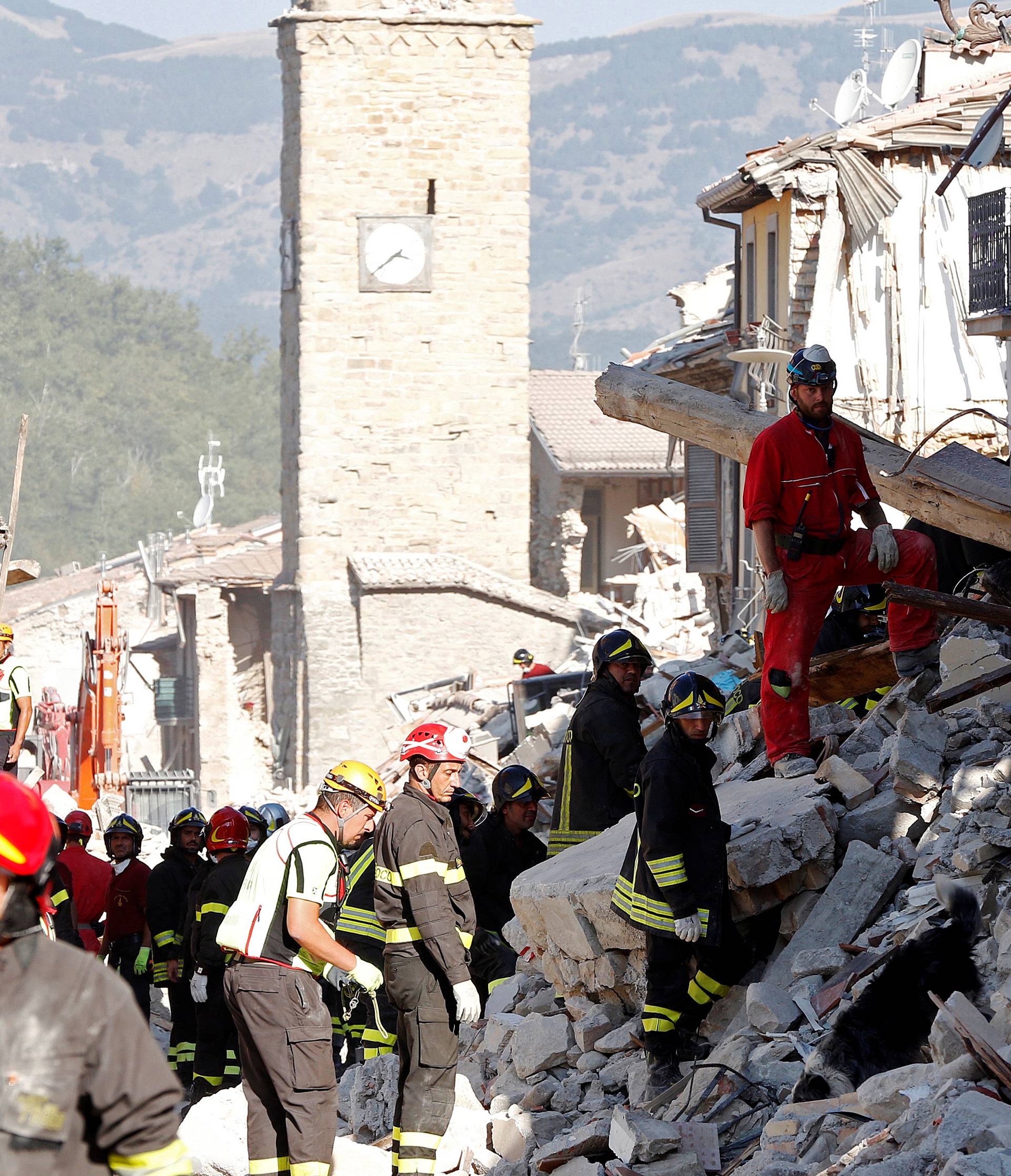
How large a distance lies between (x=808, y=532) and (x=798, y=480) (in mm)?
253

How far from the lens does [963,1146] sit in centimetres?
475

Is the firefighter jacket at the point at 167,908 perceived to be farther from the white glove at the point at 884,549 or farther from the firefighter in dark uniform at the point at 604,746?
the white glove at the point at 884,549

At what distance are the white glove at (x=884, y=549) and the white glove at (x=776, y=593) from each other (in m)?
Result: 0.45

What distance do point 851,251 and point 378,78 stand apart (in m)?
12.6

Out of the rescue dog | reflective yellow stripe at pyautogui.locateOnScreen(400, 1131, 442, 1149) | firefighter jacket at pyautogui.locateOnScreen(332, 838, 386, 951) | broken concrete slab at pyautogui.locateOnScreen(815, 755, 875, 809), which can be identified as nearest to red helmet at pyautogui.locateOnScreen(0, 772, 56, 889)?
the rescue dog

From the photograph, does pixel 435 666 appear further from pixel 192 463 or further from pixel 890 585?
pixel 192 463

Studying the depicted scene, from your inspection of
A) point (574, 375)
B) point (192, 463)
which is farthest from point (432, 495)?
point (192, 463)

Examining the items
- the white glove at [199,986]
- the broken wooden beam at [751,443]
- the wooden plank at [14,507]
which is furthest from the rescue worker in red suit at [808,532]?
the wooden plank at [14,507]

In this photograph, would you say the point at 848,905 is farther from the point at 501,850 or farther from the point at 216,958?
the point at 216,958

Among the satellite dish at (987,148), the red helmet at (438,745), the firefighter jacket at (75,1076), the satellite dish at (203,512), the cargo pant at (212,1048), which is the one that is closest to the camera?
the firefighter jacket at (75,1076)

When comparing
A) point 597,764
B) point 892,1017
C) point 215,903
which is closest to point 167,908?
point 215,903

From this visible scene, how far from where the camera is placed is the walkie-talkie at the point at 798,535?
26.6 ft

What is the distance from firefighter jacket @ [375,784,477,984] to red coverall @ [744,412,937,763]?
1.99m

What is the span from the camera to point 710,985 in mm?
7195
